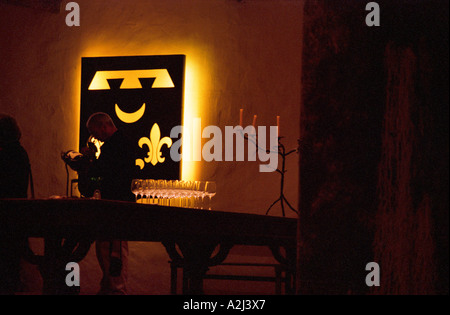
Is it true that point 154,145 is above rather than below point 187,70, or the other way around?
below

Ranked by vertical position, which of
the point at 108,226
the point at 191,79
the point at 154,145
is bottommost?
the point at 108,226

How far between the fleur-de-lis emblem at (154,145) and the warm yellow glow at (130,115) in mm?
193

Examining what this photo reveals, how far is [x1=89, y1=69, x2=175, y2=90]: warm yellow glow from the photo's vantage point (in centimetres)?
518

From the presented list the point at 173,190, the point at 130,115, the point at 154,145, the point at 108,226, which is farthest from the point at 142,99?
the point at 108,226

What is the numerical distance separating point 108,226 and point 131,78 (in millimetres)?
3740

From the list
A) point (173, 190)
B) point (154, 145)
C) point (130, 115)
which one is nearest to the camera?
point (173, 190)

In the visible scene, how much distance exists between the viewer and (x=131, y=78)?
5270 millimetres

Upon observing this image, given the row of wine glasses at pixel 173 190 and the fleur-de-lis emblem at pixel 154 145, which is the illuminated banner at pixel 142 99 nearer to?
the fleur-de-lis emblem at pixel 154 145

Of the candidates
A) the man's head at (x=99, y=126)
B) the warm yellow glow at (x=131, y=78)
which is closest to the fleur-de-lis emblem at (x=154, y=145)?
the warm yellow glow at (x=131, y=78)

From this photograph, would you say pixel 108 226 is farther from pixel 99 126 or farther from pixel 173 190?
pixel 99 126

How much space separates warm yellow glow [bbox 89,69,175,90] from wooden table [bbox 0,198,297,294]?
10.6 ft

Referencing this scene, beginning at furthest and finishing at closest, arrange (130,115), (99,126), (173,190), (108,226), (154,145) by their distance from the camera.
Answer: (130,115) → (154,145) → (99,126) → (173,190) → (108,226)

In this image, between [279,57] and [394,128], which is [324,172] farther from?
[279,57]
